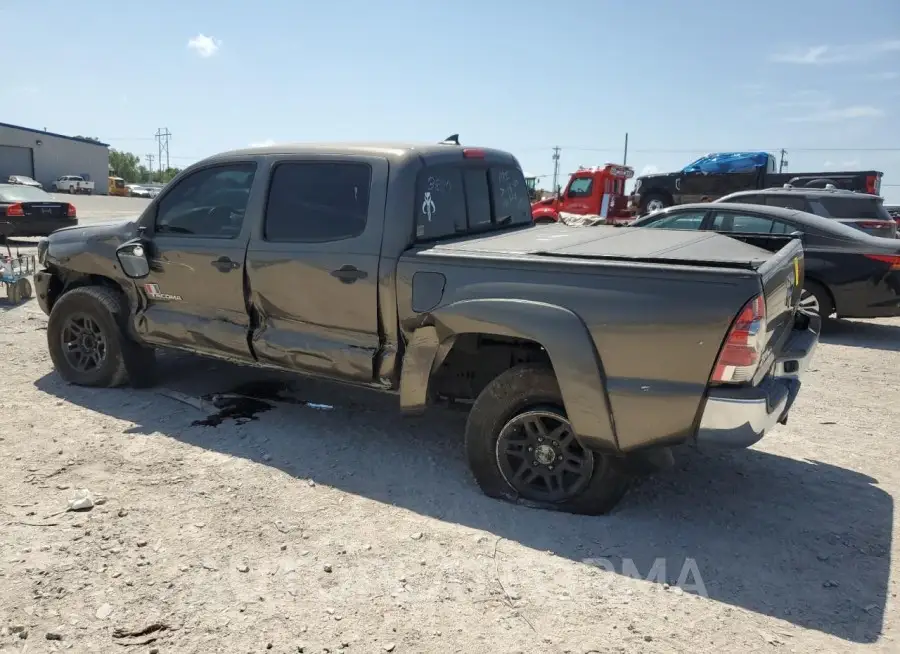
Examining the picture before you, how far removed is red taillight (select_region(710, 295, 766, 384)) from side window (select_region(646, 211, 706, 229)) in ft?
17.8

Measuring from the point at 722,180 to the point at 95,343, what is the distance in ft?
60.4

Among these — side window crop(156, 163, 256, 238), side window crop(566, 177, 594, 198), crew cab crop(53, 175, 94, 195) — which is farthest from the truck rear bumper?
crew cab crop(53, 175, 94, 195)

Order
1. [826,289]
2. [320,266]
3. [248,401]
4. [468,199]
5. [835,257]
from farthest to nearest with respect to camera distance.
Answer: [826,289], [835,257], [248,401], [468,199], [320,266]

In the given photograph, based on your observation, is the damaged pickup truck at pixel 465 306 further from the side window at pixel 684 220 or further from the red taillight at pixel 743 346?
the side window at pixel 684 220

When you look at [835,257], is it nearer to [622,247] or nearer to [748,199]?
[748,199]

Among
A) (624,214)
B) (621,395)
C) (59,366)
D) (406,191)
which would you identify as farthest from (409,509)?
(624,214)

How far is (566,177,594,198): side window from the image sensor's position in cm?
1930

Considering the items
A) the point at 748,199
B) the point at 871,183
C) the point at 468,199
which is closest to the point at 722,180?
the point at 871,183

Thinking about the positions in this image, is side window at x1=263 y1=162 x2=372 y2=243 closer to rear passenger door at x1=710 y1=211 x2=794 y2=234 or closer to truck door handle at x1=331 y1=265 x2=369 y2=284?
truck door handle at x1=331 y1=265 x2=369 y2=284

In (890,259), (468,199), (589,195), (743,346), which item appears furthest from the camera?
(589,195)

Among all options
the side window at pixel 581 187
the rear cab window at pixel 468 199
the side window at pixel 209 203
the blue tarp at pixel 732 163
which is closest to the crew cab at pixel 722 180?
the blue tarp at pixel 732 163

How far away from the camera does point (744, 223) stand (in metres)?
7.98

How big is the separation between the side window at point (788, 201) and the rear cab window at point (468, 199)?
5997mm

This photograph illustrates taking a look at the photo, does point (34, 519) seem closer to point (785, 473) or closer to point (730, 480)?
point (730, 480)
